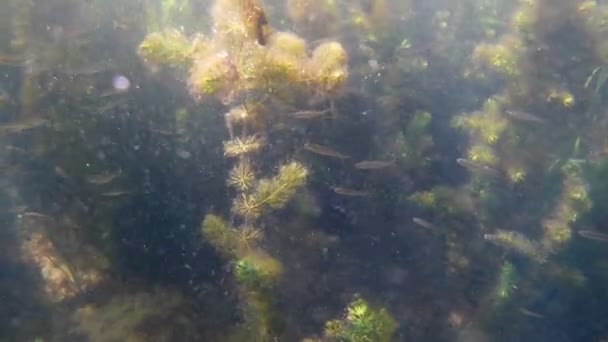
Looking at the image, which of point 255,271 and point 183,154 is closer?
point 255,271

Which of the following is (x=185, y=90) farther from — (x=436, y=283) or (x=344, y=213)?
(x=436, y=283)

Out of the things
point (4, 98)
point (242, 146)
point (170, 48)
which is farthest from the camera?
point (4, 98)

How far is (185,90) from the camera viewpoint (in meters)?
7.38

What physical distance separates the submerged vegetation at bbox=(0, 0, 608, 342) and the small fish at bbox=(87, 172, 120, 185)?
0.12 meters

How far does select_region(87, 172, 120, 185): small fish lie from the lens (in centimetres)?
665

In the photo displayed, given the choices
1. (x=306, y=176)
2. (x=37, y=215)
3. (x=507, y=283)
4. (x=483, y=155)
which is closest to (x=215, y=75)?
(x=306, y=176)

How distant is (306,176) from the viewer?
6316 millimetres

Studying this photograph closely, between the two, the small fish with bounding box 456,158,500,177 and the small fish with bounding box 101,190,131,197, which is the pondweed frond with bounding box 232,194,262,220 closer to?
the small fish with bounding box 101,190,131,197

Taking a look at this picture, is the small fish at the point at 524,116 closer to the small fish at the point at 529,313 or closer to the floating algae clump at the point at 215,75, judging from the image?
the small fish at the point at 529,313

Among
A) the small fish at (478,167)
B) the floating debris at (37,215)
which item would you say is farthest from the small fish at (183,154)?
the small fish at (478,167)

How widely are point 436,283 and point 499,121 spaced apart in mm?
2697

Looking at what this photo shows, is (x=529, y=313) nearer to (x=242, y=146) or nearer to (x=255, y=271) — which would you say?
(x=255, y=271)

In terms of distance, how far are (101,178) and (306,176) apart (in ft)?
8.91

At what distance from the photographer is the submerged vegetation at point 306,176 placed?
646 cm
